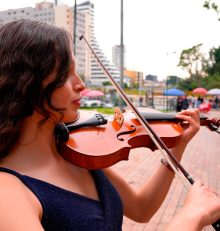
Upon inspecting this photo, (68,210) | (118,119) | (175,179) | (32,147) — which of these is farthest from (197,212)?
(175,179)

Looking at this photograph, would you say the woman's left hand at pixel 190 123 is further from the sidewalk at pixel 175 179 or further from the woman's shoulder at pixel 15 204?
the sidewalk at pixel 175 179

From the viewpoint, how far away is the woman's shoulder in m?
0.83

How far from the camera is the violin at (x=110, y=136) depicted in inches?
50.6

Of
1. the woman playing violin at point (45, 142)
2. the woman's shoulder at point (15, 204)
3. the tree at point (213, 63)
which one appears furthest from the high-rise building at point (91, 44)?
the tree at point (213, 63)

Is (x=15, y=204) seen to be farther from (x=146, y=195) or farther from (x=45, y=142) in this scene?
(x=146, y=195)

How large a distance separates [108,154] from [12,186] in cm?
50

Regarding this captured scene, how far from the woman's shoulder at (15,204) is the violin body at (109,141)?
0.33 metres

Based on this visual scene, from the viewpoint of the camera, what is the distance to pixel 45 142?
46.2 inches

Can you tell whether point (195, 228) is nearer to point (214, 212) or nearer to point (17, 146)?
point (214, 212)

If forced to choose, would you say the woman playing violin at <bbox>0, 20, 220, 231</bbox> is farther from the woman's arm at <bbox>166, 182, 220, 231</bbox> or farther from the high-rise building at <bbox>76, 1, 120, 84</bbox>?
the high-rise building at <bbox>76, 1, 120, 84</bbox>

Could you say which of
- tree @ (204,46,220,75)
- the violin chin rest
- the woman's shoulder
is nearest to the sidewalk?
the violin chin rest

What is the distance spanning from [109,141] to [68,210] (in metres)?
0.53

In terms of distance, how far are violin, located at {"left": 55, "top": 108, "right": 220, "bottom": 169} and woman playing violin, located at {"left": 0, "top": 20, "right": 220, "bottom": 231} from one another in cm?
7

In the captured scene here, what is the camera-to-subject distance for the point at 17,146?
1085 mm
